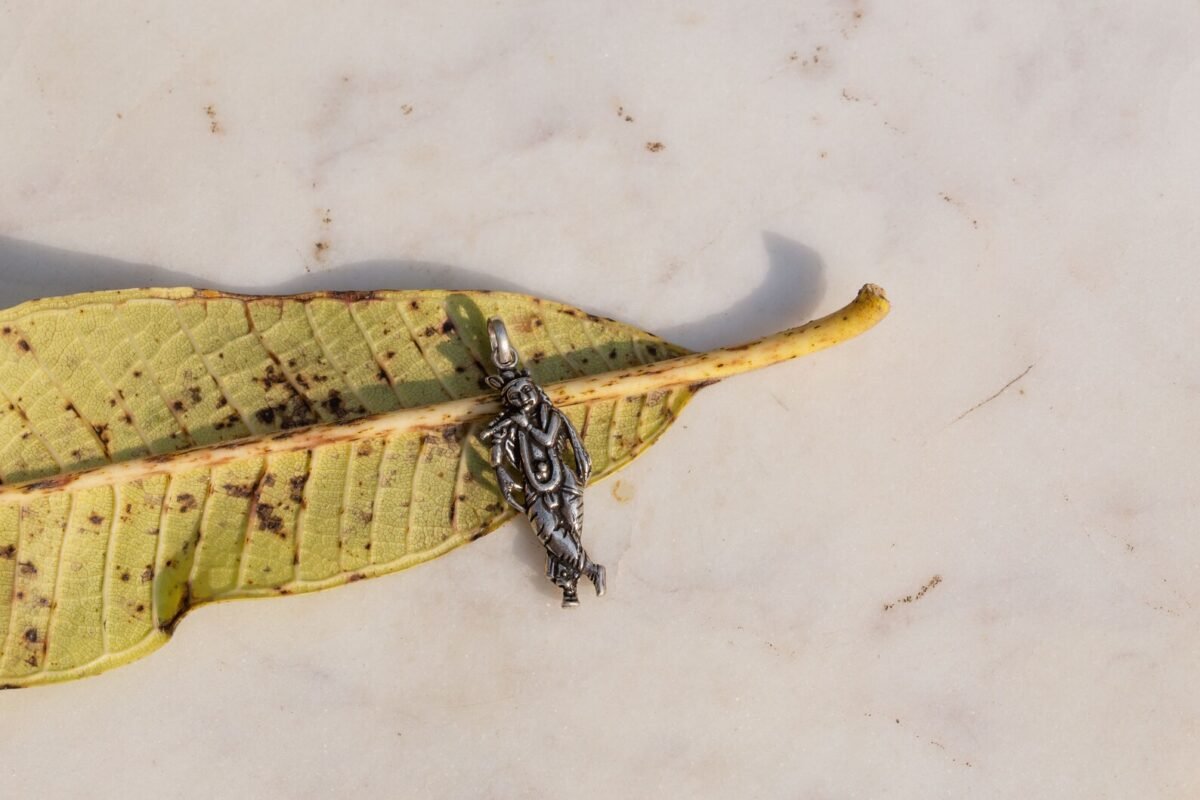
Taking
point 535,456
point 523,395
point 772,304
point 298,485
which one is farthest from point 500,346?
point 772,304

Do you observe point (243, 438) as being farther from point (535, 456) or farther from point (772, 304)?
point (772, 304)

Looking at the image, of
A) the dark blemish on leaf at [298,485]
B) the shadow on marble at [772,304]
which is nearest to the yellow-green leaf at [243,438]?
the dark blemish on leaf at [298,485]

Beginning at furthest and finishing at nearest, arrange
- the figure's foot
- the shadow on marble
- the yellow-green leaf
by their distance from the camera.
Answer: the shadow on marble → the figure's foot → the yellow-green leaf

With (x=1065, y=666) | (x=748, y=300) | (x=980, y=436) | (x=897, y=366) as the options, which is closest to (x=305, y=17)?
(x=748, y=300)

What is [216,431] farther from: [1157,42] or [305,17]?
[1157,42]

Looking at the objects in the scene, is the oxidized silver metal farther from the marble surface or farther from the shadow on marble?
the shadow on marble

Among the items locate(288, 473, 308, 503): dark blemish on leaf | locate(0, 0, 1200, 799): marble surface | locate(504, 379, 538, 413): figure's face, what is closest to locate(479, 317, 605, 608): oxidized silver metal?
locate(504, 379, 538, 413): figure's face
